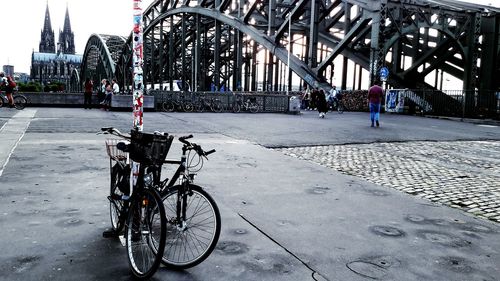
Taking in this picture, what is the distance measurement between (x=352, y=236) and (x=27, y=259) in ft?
9.51

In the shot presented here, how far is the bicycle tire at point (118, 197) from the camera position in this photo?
3930 mm

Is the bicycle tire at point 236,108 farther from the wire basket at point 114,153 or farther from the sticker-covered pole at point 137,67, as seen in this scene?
the wire basket at point 114,153

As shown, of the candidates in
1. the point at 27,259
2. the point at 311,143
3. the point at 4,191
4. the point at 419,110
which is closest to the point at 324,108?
the point at 419,110

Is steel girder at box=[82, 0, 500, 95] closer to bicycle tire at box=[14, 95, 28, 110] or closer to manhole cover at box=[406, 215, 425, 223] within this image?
bicycle tire at box=[14, 95, 28, 110]

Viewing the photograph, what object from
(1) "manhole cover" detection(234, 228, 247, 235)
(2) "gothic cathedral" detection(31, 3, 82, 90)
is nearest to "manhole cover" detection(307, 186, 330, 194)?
(1) "manhole cover" detection(234, 228, 247, 235)

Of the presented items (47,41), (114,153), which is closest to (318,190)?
(114,153)

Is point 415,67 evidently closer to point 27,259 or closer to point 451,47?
point 451,47

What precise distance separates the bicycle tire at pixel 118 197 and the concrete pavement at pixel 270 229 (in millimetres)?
188

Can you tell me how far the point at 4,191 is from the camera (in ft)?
17.9

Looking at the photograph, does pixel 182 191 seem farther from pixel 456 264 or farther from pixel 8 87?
pixel 8 87

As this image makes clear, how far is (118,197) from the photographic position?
12.9 ft

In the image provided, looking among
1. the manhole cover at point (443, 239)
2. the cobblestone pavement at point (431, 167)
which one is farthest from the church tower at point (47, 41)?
the manhole cover at point (443, 239)

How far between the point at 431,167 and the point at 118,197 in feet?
21.5

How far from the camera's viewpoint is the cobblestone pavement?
6162 millimetres
